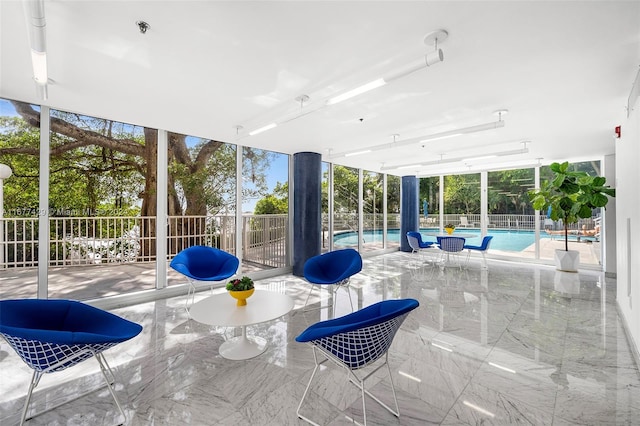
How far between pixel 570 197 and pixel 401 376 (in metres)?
6.31

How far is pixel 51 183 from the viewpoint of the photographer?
401 cm

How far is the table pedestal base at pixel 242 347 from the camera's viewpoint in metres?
2.75

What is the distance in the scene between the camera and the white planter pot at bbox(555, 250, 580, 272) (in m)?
6.50

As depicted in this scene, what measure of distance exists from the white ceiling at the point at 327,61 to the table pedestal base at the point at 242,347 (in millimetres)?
2662

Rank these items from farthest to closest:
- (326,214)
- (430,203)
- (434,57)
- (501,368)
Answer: (430,203) < (326,214) < (501,368) < (434,57)

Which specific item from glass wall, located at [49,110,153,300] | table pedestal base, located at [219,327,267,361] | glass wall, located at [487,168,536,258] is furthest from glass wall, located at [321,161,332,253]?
glass wall, located at [487,168,536,258]

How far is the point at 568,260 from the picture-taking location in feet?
21.5

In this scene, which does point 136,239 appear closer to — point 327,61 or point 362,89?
point 327,61

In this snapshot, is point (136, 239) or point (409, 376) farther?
point (136, 239)

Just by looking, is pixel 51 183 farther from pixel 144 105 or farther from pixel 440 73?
pixel 440 73

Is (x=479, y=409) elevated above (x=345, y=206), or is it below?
below

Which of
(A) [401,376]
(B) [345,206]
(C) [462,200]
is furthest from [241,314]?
(C) [462,200]

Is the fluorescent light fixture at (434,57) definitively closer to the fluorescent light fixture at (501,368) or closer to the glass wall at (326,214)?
the fluorescent light fixture at (501,368)

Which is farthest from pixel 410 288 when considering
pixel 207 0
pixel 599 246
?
pixel 599 246
